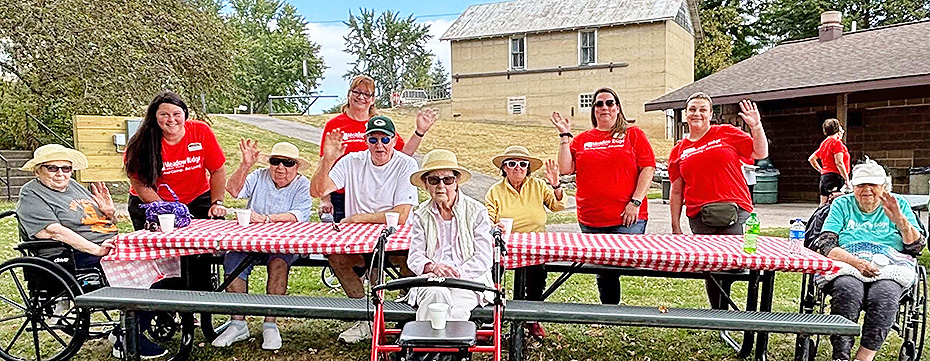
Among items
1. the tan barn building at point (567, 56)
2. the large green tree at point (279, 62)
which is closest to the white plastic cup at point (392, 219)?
the tan barn building at point (567, 56)

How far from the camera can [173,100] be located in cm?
431

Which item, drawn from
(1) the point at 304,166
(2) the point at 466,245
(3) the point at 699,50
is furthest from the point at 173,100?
(3) the point at 699,50

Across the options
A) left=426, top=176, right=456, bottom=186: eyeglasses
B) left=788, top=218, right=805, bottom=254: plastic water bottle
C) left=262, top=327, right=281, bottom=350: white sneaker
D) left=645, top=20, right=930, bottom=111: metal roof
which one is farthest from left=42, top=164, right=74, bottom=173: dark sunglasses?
left=645, top=20, right=930, bottom=111: metal roof

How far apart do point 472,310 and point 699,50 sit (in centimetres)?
2883

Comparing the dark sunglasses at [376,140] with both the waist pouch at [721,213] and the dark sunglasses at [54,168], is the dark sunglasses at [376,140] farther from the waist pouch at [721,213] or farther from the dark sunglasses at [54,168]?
the waist pouch at [721,213]

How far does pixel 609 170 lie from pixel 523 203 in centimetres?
56

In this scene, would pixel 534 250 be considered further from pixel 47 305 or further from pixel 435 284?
pixel 47 305

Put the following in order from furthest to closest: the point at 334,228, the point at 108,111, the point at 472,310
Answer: the point at 108,111, the point at 334,228, the point at 472,310

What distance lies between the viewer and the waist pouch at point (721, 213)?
13.9 feet

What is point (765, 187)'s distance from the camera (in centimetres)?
1427

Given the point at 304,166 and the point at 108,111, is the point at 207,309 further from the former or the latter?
the point at 108,111

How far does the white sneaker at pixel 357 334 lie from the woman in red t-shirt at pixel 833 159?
6.44 meters

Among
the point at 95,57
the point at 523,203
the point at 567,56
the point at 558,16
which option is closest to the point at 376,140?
the point at 523,203

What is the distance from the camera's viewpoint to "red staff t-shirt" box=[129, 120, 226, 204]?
4324mm
